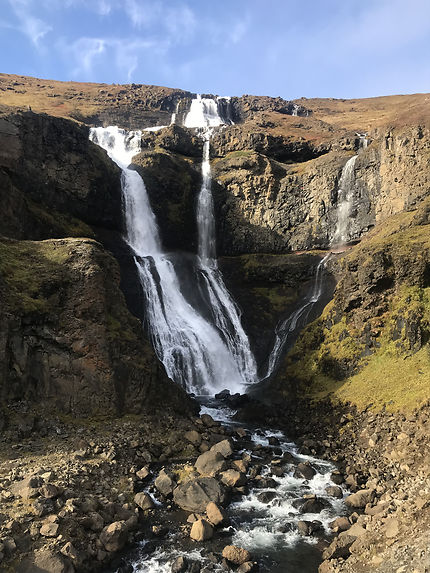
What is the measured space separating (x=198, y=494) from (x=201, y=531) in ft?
7.36

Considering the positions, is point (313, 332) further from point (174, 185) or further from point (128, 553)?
point (174, 185)

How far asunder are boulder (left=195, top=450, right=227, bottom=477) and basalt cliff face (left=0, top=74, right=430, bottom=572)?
540 cm

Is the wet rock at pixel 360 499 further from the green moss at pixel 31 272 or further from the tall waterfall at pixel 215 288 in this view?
the tall waterfall at pixel 215 288

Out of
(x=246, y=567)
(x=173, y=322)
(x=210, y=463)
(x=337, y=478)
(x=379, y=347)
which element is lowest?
(x=337, y=478)

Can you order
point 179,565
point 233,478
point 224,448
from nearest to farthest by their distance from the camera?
point 179,565 < point 233,478 < point 224,448

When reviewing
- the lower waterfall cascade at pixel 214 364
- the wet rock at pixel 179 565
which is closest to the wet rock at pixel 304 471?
the lower waterfall cascade at pixel 214 364

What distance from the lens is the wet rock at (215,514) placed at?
14391mm

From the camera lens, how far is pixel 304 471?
1884cm

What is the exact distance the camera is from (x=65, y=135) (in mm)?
45188

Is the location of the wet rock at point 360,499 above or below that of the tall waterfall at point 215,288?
below

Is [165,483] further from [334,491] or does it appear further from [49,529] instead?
[334,491]

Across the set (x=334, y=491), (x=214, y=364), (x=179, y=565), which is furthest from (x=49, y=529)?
(x=214, y=364)

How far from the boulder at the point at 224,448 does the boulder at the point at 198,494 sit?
327 cm

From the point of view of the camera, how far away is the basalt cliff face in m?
20.8
